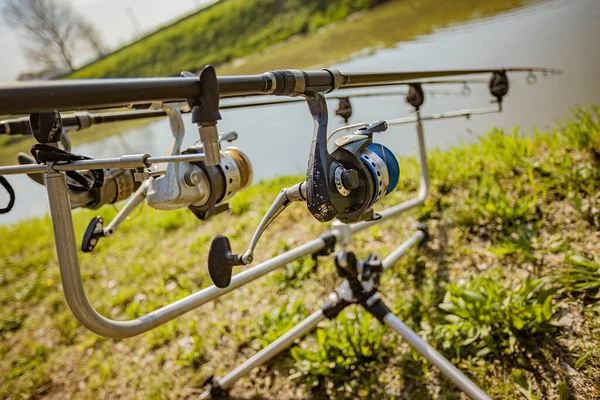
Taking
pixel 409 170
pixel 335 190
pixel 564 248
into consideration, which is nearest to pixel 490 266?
pixel 564 248

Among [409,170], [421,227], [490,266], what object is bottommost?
[490,266]

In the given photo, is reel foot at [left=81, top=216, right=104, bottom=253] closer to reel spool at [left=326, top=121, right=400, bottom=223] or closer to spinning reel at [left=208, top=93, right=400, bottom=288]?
spinning reel at [left=208, top=93, right=400, bottom=288]

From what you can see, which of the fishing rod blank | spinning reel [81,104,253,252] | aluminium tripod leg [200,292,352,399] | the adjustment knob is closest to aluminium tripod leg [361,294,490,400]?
aluminium tripod leg [200,292,352,399]

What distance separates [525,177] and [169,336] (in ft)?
9.03

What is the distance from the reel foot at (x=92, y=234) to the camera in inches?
54.4

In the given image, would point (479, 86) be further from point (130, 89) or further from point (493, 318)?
point (130, 89)

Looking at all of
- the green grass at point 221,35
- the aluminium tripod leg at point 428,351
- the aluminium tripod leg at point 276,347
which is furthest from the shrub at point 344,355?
the green grass at point 221,35

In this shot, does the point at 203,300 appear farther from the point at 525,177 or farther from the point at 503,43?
the point at 503,43

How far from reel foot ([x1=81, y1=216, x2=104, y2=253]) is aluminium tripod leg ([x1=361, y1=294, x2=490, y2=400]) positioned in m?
1.22

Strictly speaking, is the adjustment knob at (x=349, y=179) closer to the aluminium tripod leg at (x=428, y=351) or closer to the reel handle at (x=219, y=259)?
the reel handle at (x=219, y=259)

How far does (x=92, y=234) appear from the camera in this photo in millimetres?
1405

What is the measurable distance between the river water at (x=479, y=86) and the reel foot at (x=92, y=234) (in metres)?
1.63

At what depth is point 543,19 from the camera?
5.24m

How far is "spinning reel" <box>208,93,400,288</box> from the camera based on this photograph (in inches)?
39.3
